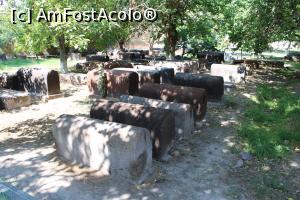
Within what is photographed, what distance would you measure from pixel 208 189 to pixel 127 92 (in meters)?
7.66

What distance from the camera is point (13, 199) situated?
3.60m

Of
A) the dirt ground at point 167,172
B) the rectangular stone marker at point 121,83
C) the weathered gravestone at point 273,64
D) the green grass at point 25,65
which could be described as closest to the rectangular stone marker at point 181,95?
the dirt ground at point 167,172

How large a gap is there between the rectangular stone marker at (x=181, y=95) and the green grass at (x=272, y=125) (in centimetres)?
138

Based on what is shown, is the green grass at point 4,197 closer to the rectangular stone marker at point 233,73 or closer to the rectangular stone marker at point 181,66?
the rectangular stone marker at point 181,66

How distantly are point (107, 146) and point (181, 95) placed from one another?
428 centimetres

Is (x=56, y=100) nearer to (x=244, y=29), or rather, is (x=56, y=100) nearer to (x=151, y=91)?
(x=151, y=91)

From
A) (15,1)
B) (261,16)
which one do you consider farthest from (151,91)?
(15,1)

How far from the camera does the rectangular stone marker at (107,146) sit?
6.29 m

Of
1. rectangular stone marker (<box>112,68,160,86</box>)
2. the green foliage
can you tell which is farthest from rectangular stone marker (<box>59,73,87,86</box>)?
rectangular stone marker (<box>112,68,160,86</box>)

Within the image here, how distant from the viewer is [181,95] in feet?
33.4

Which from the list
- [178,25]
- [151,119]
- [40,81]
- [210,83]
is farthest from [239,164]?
[178,25]

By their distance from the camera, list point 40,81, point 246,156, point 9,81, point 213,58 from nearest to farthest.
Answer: point 246,156 < point 40,81 < point 9,81 < point 213,58

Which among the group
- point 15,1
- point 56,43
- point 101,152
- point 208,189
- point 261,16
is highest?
point 15,1

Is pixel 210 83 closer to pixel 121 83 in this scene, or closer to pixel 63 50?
pixel 121 83
